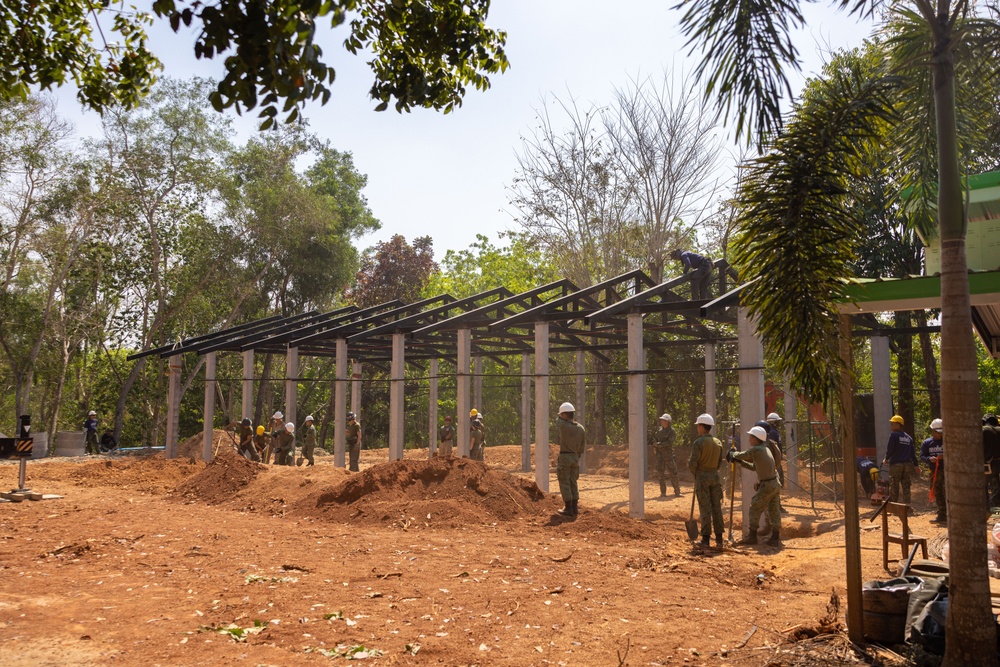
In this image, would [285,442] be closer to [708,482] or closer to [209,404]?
[209,404]

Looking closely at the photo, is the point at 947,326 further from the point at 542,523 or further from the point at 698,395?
the point at 698,395

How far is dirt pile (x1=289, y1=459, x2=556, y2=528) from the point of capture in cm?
1348

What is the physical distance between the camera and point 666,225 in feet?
87.3

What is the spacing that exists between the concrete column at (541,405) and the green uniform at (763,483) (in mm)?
4761

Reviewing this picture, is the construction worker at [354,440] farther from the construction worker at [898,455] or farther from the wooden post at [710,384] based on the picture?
the construction worker at [898,455]

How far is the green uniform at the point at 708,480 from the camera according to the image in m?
11.2

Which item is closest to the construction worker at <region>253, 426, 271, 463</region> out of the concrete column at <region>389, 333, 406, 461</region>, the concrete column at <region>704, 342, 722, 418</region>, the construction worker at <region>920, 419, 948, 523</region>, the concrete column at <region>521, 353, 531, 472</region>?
the concrete column at <region>389, 333, 406, 461</region>

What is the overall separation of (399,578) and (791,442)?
540 inches

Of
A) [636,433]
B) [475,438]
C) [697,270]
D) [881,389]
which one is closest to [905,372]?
[881,389]

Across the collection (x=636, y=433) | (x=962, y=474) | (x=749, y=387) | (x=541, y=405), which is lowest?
(x=636, y=433)

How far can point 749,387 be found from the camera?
1235cm

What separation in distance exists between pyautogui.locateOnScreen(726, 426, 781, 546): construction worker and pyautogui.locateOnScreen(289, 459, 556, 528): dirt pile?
3935 mm

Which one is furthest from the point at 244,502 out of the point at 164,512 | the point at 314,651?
the point at 314,651

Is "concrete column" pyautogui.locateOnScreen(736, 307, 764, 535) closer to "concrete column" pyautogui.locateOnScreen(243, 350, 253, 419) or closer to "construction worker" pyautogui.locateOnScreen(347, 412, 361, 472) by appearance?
"construction worker" pyautogui.locateOnScreen(347, 412, 361, 472)
